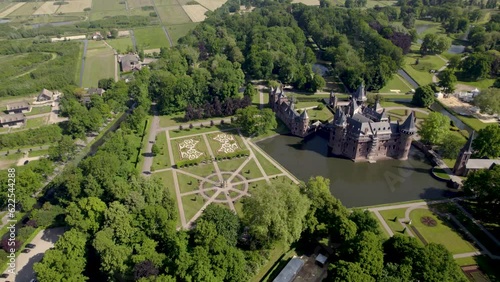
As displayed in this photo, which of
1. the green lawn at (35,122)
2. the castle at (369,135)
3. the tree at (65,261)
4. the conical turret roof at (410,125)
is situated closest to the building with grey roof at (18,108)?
the green lawn at (35,122)

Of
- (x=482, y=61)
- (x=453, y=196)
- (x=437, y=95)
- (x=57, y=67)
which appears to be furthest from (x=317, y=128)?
(x=57, y=67)

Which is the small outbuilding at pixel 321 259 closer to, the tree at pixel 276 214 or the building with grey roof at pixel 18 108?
the tree at pixel 276 214

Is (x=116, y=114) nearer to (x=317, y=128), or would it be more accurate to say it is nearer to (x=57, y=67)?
(x=57, y=67)

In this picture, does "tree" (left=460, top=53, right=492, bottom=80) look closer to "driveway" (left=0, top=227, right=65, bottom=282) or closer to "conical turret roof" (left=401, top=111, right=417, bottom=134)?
"conical turret roof" (left=401, top=111, right=417, bottom=134)

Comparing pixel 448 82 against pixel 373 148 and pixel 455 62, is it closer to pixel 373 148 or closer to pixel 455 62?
pixel 455 62

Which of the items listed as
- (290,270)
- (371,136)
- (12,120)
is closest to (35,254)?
(290,270)
